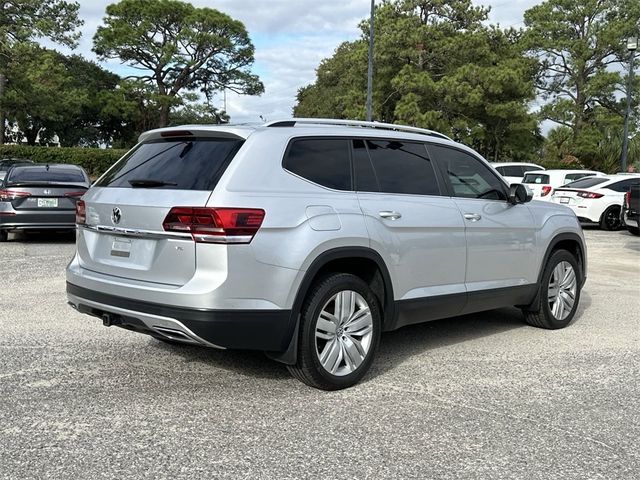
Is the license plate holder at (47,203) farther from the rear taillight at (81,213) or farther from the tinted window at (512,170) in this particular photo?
the tinted window at (512,170)

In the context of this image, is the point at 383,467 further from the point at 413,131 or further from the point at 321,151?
the point at 413,131

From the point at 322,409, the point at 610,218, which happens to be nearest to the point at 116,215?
the point at 322,409

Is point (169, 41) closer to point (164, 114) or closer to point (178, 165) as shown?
point (164, 114)

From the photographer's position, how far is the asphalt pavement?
348 cm

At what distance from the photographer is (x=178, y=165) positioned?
4.45 metres

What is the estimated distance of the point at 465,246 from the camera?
17.7 ft

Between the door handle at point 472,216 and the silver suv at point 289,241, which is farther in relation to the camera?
the door handle at point 472,216

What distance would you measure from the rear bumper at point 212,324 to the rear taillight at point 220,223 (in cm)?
44

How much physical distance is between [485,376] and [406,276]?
0.94m

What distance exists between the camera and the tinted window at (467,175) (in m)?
A: 5.52

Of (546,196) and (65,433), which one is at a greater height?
(546,196)

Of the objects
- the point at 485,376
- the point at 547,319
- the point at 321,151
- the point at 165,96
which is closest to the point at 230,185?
the point at 321,151

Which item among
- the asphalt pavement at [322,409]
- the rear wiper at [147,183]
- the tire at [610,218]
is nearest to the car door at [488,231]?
the asphalt pavement at [322,409]

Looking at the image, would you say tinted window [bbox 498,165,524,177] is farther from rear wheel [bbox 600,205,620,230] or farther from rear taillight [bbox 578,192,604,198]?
rear wheel [bbox 600,205,620,230]
